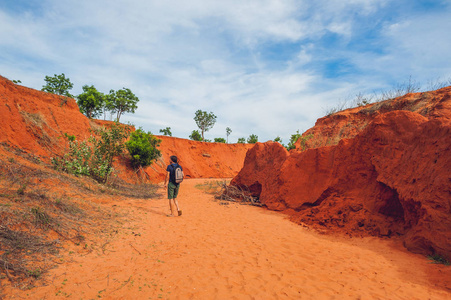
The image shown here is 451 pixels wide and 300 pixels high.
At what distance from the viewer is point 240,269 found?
3408mm

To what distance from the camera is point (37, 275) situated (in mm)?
2641

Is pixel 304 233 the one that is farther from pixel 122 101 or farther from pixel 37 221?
pixel 122 101

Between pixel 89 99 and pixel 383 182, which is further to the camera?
pixel 89 99

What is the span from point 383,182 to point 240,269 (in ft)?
12.8

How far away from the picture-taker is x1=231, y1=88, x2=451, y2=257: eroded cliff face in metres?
3.88

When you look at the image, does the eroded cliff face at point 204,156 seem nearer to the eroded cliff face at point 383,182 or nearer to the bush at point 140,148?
the bush at point 140,148

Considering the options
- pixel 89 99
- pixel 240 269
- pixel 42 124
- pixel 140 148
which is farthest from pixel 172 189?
pixel 89 99

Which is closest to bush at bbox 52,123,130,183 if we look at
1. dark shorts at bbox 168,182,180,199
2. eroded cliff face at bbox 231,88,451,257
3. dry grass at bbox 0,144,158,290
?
dry grass at bbox 0,144,158,290

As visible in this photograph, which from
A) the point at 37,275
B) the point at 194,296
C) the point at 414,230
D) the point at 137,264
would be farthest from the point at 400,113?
the point at 37,275

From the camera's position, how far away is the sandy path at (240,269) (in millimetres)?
2721

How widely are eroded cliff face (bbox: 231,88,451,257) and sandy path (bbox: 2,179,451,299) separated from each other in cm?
60

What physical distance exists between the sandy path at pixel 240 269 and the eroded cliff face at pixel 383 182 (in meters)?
0.60

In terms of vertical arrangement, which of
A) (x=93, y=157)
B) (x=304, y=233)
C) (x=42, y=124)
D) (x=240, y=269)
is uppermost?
(x=42, y=124)

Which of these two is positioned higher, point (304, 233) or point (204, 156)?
point (204, 156)
